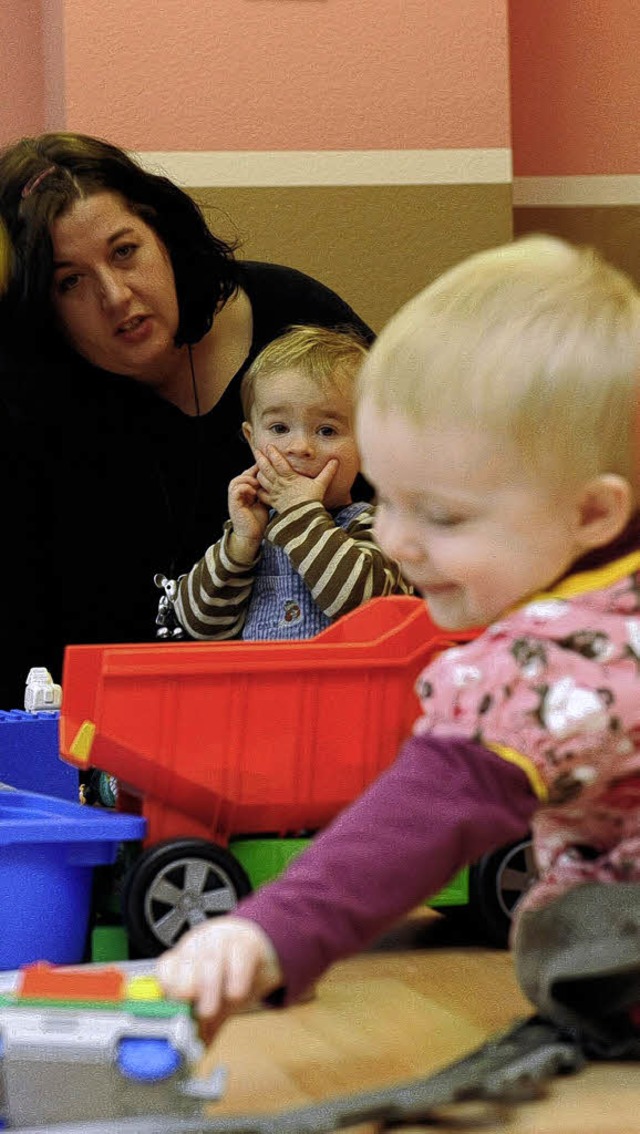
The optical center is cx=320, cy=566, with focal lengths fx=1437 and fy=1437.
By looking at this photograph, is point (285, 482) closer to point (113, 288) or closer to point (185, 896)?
point (113, 288)

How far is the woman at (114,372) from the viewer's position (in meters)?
1.85

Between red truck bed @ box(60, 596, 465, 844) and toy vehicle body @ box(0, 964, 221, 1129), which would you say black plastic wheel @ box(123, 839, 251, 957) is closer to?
red truck bed @ box(60, 596, 465, 844)

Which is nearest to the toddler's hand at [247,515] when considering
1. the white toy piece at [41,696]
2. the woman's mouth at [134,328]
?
the white toy piece at [41,696]

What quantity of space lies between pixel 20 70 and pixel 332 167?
659mm

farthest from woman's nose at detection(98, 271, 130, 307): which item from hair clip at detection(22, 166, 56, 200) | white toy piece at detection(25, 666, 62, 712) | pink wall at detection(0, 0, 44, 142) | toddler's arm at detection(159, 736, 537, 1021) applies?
toddler's arm at detection(159, 736, 537, 1021)

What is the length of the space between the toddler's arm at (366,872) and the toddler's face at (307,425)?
3.07ft

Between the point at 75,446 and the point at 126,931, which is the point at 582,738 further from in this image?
the point at 75,446

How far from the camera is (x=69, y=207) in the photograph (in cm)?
182

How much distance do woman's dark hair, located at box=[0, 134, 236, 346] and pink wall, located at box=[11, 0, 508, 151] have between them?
56cm

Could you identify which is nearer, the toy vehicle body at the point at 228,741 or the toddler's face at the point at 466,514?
the toddler's face at the point at 466,514

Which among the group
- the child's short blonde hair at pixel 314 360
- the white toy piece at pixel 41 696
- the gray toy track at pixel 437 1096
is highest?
the child's short blonde hair at pixel 314 360

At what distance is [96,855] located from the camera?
3.74 feet

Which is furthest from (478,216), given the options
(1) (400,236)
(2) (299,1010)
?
(2) (299,1010)

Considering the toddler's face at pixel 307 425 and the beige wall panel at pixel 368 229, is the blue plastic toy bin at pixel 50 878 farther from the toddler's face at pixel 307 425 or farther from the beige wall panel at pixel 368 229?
the beige wall panel at pixel 368 229
